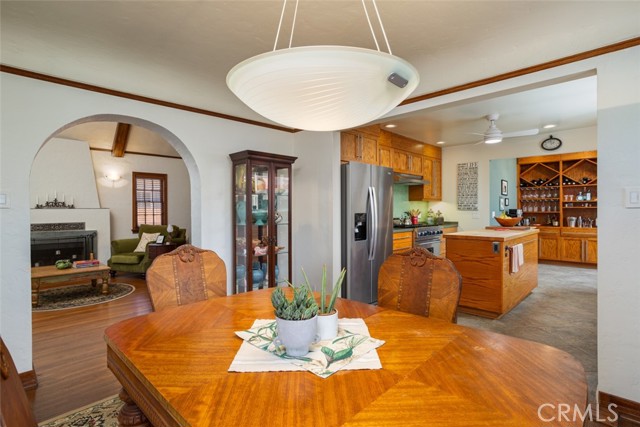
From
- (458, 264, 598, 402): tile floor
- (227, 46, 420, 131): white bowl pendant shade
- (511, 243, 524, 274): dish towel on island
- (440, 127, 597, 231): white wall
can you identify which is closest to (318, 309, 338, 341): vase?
(227, 46, 420, 131): white bowl pendant shade

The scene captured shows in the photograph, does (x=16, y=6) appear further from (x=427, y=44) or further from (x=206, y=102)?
(x=427, y=44)

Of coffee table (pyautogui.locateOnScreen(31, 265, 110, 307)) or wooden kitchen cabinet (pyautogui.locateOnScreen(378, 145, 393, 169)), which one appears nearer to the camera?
coffee table (pyautogui.locateOnScreen(31, 265, 110, 307))

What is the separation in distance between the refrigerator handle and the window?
5.45 metres

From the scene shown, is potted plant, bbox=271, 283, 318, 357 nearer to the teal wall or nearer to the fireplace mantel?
the teal wall

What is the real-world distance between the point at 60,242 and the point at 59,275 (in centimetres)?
191

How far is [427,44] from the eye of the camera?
2223mm

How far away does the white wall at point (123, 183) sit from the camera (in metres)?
6.80

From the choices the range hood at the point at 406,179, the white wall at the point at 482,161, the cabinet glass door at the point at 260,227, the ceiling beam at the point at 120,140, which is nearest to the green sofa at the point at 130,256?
the ceiling beam at the point at 120,140

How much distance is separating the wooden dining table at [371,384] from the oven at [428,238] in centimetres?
378

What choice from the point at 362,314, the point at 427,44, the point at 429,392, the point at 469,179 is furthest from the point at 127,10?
the point at 469,179

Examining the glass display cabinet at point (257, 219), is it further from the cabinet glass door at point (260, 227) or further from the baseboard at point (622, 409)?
the baseboard at point (622, 409)

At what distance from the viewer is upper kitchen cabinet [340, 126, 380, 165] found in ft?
13.3

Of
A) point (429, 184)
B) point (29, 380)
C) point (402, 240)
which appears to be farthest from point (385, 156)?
point (29, 380)

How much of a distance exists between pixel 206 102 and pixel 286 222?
1510 millimetres
